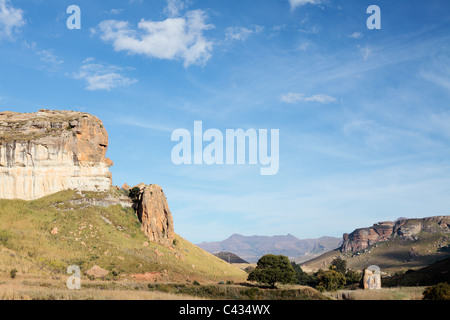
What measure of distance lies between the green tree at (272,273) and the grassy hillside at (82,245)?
12679mm

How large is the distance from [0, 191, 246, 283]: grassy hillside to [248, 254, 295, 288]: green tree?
41.6ft

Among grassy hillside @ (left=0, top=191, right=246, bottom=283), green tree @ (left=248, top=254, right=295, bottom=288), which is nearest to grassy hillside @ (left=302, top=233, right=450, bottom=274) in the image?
green tree @ (left=248, top=254, right=295, bottom=288)

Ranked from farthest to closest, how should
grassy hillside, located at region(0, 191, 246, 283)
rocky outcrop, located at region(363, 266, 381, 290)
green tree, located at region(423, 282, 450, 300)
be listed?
grassy hillside, located at region(0, 191, 246, 283) → rocky outcrop, located at region(363, 266, 381, 290) → green tree, located at region(423, 282, 450, 300)

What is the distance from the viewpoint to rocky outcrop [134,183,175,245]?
80.7m

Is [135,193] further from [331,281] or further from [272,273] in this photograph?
[331,281]

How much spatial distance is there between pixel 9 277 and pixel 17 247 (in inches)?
493

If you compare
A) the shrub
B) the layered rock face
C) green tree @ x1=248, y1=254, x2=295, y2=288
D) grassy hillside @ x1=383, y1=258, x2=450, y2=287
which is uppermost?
the layered rock face

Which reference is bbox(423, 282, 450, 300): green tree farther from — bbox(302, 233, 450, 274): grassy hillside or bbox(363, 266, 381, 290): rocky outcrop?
bbox(302, 233, 450, 274): grassy hillside

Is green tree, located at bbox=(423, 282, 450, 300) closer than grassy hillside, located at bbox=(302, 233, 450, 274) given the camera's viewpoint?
Yes

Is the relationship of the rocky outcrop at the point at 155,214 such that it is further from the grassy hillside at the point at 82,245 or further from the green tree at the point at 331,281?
the green tree at the point at 331,281

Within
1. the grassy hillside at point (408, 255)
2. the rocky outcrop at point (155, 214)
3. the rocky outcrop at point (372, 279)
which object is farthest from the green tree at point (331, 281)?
the grassy hillside at point (408, 255)

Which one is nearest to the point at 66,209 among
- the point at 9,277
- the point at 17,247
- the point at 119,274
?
the point at 17,247
